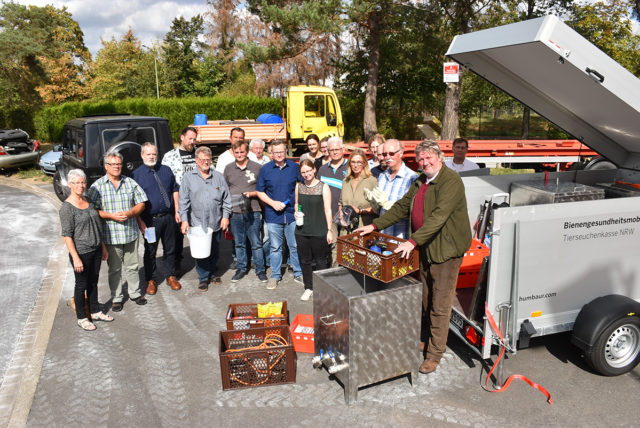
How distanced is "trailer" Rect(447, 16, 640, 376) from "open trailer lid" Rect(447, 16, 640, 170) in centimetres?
1

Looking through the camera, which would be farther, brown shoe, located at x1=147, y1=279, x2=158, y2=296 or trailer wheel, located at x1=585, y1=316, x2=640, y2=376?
brown shoe, located at x1=147, y1=279, x2=158, y2=296

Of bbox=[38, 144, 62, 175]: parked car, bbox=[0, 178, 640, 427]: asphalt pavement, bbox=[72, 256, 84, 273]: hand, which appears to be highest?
bbox=[38, 144, 62, 175]: parked car

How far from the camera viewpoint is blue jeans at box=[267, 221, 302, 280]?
20.9ft

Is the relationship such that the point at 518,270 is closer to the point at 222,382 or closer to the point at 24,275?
the point at 222,382

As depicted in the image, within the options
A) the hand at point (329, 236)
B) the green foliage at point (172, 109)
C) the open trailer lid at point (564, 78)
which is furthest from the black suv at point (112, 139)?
the green foliage at point (172, 109)

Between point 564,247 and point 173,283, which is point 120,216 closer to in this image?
point 173,283

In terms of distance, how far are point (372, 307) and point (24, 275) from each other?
5.78 m

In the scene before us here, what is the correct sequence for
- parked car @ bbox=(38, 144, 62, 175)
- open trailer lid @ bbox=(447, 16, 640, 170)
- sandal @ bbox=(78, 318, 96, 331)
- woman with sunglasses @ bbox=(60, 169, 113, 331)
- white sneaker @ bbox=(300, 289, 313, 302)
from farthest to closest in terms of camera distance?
parked car @ bbox=(38, 144, 62, 175) < white sneaker @ bbox=(300, 289, 313, 302) < sandal @ bbox=(78, 318, 96, 331) < woman with sunglasses @ bbox=(60, 169, 113, 331) < open trailer lid @ bbox=(447, 16, 640, 170)

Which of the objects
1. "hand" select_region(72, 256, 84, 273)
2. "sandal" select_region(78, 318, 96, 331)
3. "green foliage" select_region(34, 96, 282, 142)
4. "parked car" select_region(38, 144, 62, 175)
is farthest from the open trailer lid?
"green foliage" select_region(34, 96, 282, 142)

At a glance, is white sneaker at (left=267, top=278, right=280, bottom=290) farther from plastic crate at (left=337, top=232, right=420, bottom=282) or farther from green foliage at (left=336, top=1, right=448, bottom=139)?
green foliage at (left=336, top=1, right=448, bottom=139)

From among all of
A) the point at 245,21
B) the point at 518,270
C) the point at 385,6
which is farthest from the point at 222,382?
the point at 245,21

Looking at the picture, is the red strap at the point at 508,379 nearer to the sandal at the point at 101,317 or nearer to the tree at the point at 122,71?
the sandal at the point at 101,317

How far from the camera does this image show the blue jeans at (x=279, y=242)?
6379 mm

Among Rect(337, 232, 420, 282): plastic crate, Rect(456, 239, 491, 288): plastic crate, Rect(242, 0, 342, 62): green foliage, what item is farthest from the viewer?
Rect(242, 0, 342, 62): green foliage
